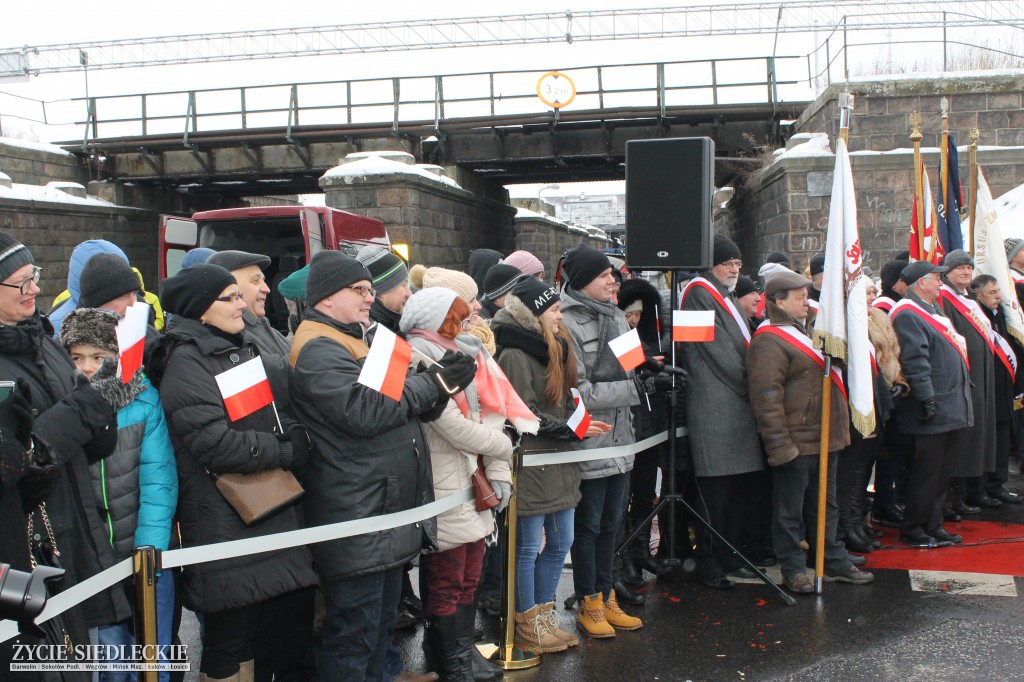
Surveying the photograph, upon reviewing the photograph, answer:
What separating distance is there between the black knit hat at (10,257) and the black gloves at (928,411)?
5239 millimetres

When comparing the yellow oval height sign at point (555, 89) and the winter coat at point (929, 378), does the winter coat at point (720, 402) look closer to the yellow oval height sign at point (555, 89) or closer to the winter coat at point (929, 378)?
the winter coat at point (929, 378)

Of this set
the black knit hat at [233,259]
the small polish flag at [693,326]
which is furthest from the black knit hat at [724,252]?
the black knit hat at [233,259]

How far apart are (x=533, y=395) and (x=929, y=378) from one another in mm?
3090

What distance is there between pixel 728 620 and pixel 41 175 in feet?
74.2

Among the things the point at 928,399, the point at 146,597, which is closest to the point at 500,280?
the point at 146,597

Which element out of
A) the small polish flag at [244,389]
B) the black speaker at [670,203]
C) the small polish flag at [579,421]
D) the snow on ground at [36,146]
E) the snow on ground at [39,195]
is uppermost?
the snow on ground at [36,146]

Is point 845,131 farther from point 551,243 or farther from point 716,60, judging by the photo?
point 551,243

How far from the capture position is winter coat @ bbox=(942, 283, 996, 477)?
6355 millimetres

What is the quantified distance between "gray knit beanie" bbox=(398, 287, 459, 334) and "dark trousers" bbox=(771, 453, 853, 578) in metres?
2.56

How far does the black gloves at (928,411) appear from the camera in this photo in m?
5.81

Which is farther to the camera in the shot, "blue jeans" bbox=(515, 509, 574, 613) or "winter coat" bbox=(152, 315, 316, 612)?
"blue jeans" bbox=(515, 509, 574, 613)

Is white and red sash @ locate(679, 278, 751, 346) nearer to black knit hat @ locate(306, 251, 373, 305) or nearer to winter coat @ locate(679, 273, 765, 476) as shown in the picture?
winter coat @ locate(679, 273, 765, 476)

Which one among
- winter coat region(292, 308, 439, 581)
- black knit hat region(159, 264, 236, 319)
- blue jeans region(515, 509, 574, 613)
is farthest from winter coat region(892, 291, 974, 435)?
black knit hat region(159, 264, 236, 319)

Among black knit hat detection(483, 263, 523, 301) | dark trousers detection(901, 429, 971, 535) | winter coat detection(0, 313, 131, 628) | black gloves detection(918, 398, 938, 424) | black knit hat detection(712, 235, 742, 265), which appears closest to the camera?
winter coat detection(0, 313, 131, 628)
